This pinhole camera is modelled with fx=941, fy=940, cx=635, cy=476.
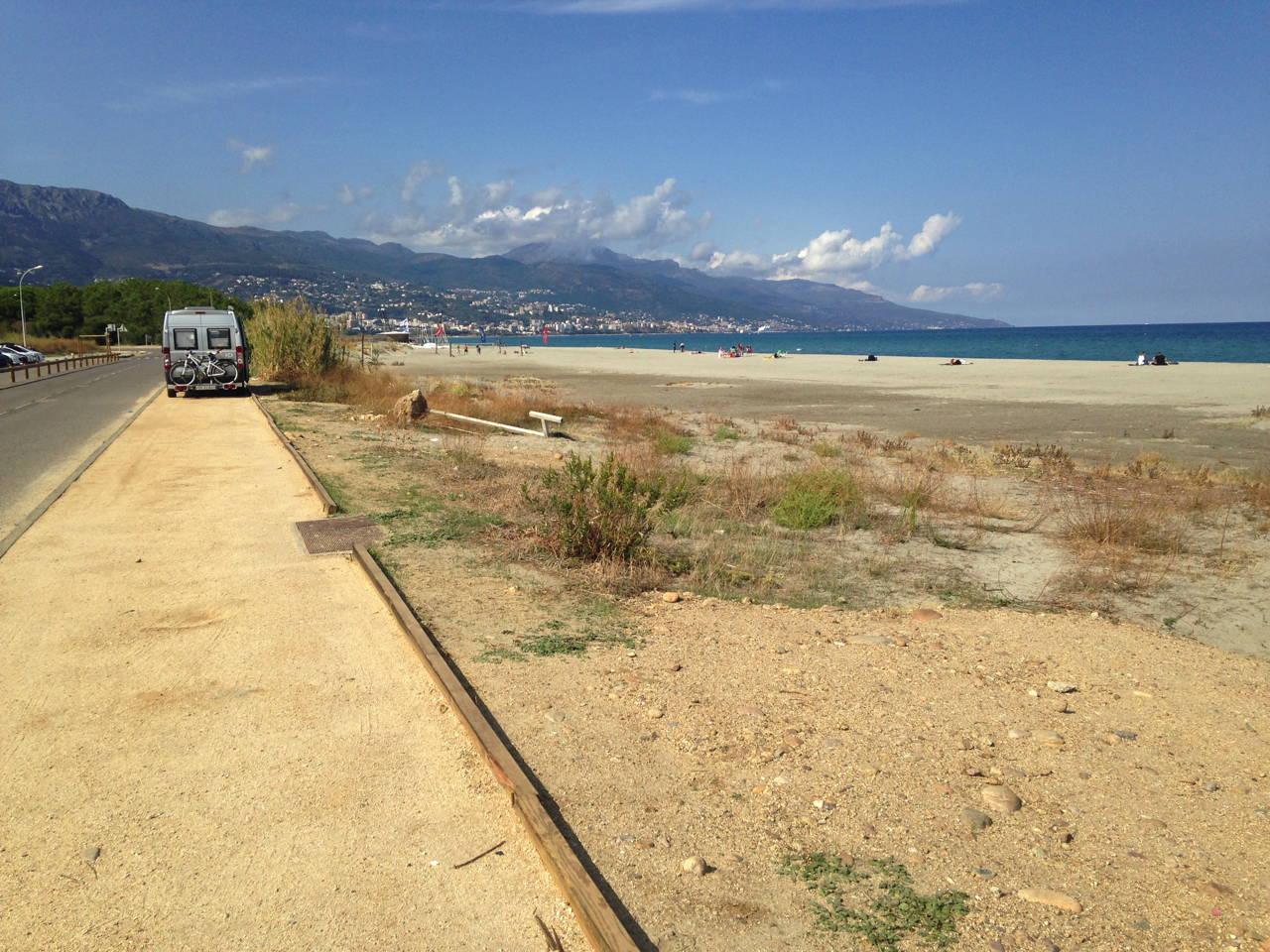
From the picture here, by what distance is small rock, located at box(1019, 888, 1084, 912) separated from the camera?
342 cm

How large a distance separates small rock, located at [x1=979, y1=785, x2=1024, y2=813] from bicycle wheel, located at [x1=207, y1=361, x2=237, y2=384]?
26.9m

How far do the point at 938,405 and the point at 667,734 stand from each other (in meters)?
29.6

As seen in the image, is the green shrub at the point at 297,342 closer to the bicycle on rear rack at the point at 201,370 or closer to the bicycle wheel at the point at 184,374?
the bicycle on rear rack at the point at 201,370

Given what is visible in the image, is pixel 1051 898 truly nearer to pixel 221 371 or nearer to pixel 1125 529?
pixel 1125 529

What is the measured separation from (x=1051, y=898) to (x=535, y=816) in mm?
1961

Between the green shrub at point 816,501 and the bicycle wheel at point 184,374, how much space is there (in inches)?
823

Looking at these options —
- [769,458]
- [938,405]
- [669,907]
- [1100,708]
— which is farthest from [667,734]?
[938,405]

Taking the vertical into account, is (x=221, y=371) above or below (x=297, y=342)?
below

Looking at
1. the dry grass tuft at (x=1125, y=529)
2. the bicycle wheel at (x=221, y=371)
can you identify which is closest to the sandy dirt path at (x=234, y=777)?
the dry grass tuft at (x=1125, y=529)

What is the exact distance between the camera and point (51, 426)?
19.9 metres

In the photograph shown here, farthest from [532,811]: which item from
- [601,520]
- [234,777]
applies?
[601,520]

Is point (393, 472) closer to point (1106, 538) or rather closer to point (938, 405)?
point (1106, 538)

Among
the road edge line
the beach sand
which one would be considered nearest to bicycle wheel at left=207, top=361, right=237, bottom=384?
the road edge line

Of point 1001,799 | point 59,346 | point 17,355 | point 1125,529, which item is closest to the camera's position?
point 1001,799
